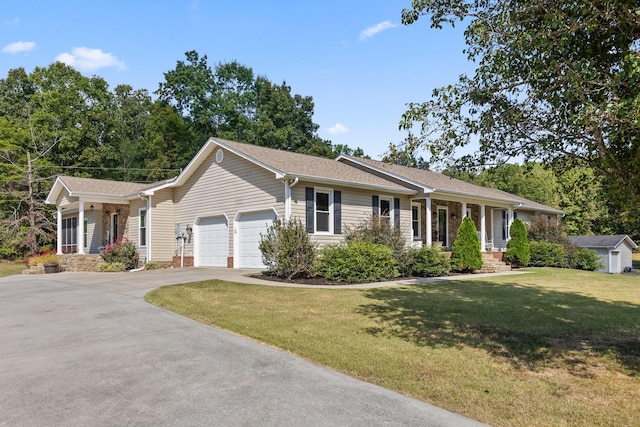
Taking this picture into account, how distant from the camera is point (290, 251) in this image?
1389cm

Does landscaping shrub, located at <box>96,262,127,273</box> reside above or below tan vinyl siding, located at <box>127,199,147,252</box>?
below

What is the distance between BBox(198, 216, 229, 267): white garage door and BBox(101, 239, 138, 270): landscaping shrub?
3491mm

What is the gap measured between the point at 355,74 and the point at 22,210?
29663mm

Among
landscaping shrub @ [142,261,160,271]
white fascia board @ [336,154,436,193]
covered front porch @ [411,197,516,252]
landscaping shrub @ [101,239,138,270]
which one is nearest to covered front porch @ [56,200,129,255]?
landscaping shrub @ [101,239,138,270]

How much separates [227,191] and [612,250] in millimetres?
27985

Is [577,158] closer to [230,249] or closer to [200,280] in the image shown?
[200,280]

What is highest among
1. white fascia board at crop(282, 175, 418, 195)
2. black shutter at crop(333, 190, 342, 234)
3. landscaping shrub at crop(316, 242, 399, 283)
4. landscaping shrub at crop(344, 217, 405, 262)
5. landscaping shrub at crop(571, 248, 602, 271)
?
white fascia board at crop(282, 175, 418, 195)

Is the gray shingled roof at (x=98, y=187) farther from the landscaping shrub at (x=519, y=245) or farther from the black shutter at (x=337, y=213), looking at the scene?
the landscaping shrub at (x=519, y=245)

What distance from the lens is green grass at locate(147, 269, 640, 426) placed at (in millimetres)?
4238

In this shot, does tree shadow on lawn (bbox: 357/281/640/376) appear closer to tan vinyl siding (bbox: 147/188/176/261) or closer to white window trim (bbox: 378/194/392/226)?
white window trim (bbox: 378/194/392/226)

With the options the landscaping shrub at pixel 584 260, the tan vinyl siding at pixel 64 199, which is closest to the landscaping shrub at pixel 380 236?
the landscaping shrub at pixel 584 260

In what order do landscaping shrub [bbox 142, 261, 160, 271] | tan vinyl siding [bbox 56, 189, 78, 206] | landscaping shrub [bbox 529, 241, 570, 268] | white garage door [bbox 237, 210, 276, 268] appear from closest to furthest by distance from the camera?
white garage door [bbox 237, 210, 276, 268] < landscaping shrub [bbox 142, 261, 160, 271] < landscaping shrub [bbox 529, 241, 570, 268] < tan vinyl siding [bbox 56, 189, 78, 206]

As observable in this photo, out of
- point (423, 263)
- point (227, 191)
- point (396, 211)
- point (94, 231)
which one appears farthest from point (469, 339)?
point (94, 231)

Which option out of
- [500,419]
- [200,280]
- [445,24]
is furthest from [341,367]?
[200,280]
